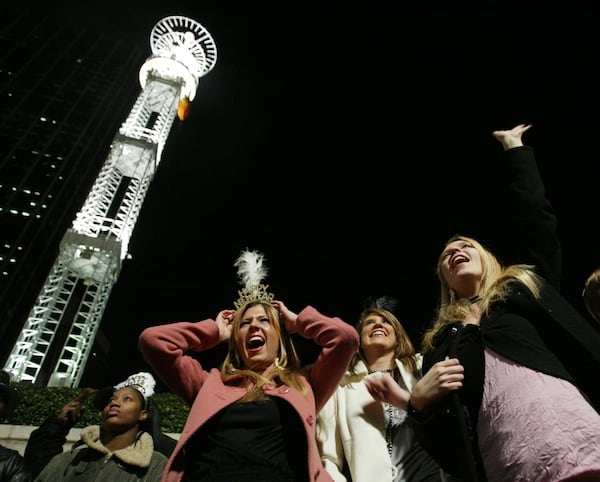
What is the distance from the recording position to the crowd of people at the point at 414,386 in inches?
65.1

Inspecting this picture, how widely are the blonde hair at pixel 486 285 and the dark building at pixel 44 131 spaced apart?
1554 inches

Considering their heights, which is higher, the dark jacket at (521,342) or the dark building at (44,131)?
the dark building at (44,131)

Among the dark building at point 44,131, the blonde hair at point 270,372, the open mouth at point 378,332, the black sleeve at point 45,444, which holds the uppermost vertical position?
the dark building at point 44,131

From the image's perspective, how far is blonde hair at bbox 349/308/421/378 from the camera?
3.05 meters

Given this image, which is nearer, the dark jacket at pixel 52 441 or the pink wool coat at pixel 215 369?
the pink wool coat at pixel 215 369

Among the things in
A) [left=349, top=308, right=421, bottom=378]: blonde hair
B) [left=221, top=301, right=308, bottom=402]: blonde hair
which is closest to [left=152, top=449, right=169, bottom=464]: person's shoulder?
[left=221, top=301, right=308, bottom=402]: blonde hair

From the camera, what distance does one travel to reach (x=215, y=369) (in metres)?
2.96

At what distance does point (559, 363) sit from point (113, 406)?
12.1 ft

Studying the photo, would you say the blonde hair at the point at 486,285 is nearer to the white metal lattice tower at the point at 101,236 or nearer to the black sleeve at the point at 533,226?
the black sleeve at the point at 533,226

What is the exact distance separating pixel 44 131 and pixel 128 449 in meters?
44.1

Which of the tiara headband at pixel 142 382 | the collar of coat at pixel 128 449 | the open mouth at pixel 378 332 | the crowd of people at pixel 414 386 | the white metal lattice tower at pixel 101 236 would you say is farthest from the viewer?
the white metal lattice tower at pixel 101 236

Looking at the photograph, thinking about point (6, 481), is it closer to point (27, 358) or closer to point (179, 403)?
point (179, 403)

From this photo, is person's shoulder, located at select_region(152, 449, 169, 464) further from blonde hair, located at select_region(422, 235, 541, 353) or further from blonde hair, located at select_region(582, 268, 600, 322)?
blonde hair, located at select_region(582, 268, 600, 322)

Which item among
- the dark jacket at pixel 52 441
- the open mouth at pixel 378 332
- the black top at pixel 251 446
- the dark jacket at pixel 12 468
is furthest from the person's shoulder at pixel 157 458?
the open mouth at pixel 378 332
